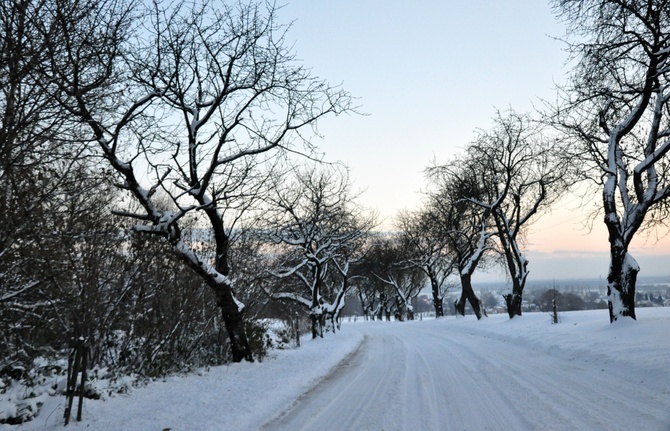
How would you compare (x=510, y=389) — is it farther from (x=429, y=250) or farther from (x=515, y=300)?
(x=429, y=250)

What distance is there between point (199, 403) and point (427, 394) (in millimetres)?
3917

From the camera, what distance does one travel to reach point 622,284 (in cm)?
1413

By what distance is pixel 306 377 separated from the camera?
10.2 metres

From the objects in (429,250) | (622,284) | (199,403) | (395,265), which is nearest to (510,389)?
(199,403)

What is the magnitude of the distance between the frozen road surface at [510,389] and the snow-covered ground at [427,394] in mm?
20

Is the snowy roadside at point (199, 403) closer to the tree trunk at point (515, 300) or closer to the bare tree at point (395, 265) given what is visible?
the tree trunk at point (515, 300)

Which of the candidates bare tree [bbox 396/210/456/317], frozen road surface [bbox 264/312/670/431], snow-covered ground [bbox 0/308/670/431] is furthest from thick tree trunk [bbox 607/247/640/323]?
bare tree [bbox 396/210/456/317]

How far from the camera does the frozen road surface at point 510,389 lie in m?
6.20

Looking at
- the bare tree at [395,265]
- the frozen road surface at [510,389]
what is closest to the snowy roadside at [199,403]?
the frozen road surface at [510,389]

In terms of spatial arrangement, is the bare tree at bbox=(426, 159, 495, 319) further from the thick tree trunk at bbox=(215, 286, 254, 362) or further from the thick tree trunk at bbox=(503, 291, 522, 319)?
the thick tree trunk at bbox=(215, 286, 254, 362)

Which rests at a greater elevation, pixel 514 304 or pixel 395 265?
pixel 395 265

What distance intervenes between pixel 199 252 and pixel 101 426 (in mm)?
6587

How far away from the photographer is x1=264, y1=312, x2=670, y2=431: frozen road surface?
6198 mm

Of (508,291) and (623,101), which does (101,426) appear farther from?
(508,291)
